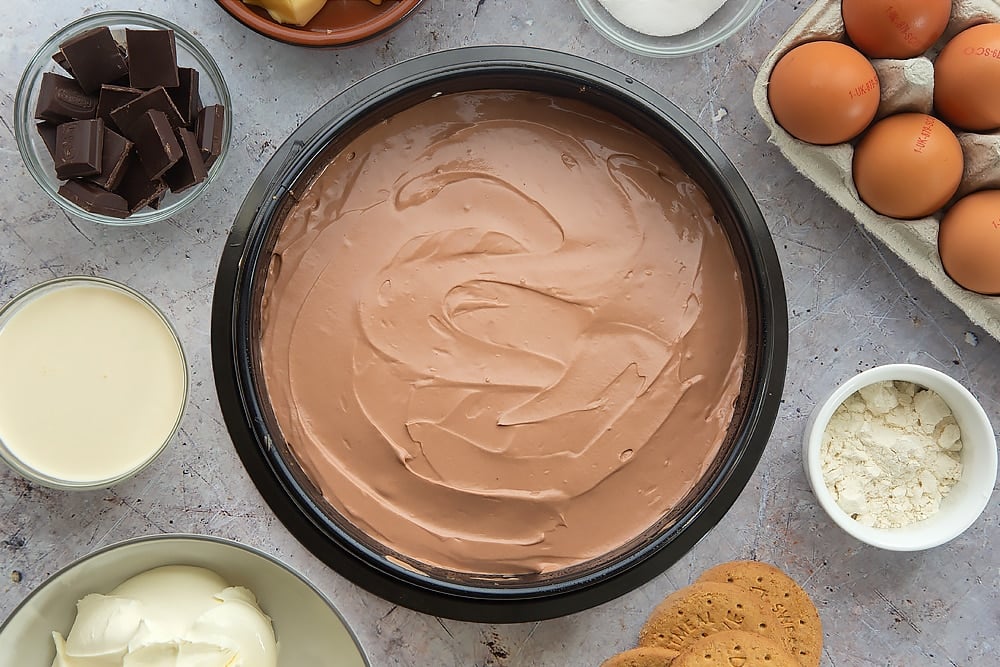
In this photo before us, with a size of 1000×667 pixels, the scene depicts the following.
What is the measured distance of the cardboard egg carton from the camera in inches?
57.6

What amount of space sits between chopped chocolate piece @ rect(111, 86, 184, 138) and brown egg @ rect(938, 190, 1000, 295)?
52.7 inches

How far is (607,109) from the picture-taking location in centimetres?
148

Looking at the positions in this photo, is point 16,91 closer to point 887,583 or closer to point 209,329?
point 209,329

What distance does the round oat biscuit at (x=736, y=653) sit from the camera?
1.42 meters

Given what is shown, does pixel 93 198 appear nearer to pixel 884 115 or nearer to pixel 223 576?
pixel 223 576

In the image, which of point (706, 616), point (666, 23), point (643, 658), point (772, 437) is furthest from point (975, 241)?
point (643, 658)

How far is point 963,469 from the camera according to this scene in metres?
1.58

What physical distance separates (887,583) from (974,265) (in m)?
0.62

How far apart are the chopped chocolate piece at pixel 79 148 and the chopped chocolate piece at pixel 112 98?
1.2 inches

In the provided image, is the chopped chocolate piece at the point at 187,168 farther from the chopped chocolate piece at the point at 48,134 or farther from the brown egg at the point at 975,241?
the brown egg at the point at 975,241

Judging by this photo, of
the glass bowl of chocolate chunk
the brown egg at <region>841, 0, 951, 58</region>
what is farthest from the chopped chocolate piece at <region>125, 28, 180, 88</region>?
the brown egg at <region>841, 0, 951, 58</region>

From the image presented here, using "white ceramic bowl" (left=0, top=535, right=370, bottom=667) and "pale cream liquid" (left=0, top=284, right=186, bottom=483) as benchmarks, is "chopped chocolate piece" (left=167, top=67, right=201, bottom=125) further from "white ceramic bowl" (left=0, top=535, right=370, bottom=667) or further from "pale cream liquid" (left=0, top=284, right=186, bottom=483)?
"white ceramic bowl" (left=0, top=535, right=370, bottom=667)

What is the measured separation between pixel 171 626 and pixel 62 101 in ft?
2.88

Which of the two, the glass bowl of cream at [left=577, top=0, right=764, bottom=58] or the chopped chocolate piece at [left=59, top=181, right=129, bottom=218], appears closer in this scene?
the chopped chocolate piece at [left=59, top=181, right=129, bottom=218]
